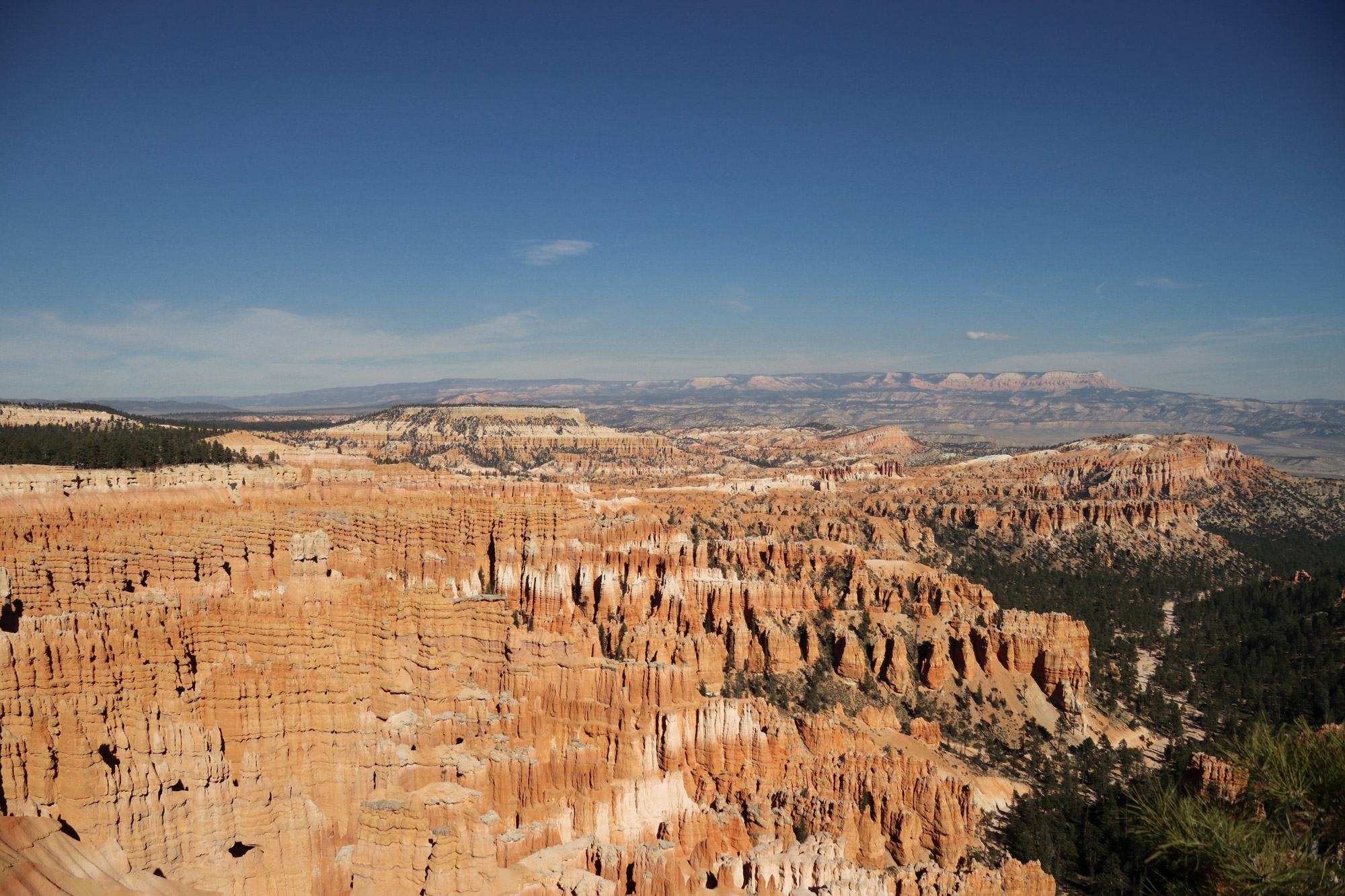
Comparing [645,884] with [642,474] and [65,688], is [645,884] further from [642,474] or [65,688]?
[642,474]

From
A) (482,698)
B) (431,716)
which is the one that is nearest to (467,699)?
(482,698)

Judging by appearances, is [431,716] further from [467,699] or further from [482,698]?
[482,698]

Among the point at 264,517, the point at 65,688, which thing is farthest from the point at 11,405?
the point at 65,688

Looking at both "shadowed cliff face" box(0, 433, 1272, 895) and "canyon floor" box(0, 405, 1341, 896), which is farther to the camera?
"shadowed cliff face" box(0, 433, 1272, 895)

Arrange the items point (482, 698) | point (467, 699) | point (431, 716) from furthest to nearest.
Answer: point (482, 698)
point (467, 699)
point (431, 716)

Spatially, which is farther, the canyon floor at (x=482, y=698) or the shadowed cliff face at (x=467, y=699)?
the shadowed cliff face at (x=467, y=699)
